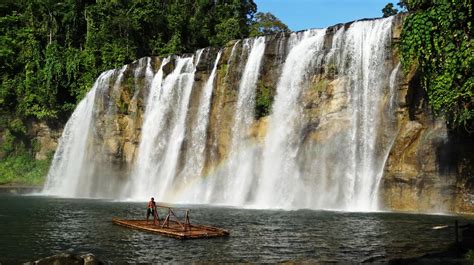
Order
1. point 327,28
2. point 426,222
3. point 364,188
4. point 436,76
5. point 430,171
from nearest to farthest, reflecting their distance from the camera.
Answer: point 426,222, point 436,76, point 430,171, point 364,188, point 327,28

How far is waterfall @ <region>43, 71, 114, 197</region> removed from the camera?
4894cm

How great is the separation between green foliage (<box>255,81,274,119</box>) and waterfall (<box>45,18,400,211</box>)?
25 centimetres

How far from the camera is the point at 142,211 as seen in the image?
28.9 metres

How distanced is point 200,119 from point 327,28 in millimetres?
11705

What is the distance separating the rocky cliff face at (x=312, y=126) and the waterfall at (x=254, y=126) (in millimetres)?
91

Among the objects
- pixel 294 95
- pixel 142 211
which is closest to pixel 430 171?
pixel 294 95

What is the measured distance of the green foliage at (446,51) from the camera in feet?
51.5

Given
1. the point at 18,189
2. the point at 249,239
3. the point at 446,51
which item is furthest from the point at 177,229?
the point at 18,189

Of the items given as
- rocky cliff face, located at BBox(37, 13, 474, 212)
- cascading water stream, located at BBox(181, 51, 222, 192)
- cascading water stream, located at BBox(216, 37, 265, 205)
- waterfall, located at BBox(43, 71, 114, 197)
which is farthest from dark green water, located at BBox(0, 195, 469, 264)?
waterfall, located at BBox(43, 71, 114, 197)

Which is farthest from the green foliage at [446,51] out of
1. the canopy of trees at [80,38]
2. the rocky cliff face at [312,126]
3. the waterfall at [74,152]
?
the canopy of trees at [80,38]

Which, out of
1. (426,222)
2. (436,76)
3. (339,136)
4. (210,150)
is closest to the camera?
(426,222)

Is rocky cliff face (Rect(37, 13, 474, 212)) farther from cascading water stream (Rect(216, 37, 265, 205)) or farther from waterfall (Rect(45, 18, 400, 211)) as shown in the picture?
cascading water stream (Rect(216, 37, 265, 205))

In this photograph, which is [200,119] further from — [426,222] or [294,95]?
[426,222]

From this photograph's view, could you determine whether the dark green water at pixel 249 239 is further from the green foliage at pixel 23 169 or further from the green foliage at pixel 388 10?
the green foliage at pixel 388 10
